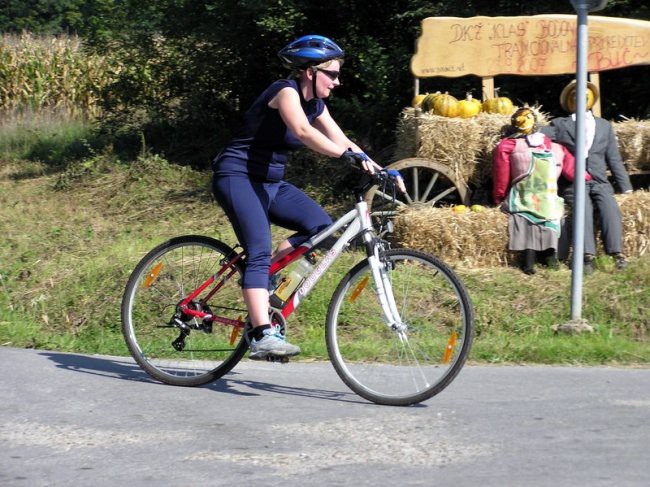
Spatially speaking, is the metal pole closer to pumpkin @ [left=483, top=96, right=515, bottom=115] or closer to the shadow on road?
the shadow on road

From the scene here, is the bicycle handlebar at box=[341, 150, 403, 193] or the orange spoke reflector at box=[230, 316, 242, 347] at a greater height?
the bicycle handlebar at box=[341, 150, 403, 193]

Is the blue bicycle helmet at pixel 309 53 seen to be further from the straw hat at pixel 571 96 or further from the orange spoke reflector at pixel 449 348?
the straw hat at pixel 571 96

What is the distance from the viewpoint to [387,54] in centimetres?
1401

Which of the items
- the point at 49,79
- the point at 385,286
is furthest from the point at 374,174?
the point at 49,79

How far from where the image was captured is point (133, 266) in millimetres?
9586

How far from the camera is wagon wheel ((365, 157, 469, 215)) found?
1074 cm

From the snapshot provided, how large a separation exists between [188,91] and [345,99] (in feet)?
8.96

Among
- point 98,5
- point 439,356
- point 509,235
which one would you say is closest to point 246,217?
point 439,356

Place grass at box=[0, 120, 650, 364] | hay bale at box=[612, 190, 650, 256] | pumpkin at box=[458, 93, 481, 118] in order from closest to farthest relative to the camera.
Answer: grass at box=[0, 120, 650, 364] → hay bale at box=[612, 190, 650, 256] → pumpkin at box=[458, 93, 481, 118]

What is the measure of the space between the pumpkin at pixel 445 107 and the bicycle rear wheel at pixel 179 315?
15.9 ft

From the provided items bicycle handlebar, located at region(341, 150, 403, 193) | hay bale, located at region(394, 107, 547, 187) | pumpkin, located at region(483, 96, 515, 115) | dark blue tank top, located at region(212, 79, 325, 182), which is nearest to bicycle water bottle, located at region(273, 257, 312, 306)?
dark blue tank top, located at region(212, 79, 325, 182)

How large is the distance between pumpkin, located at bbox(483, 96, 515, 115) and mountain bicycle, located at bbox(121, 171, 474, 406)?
521cm

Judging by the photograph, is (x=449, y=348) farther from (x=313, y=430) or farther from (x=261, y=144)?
(x=261, y=144)

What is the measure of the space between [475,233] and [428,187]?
1.18m
